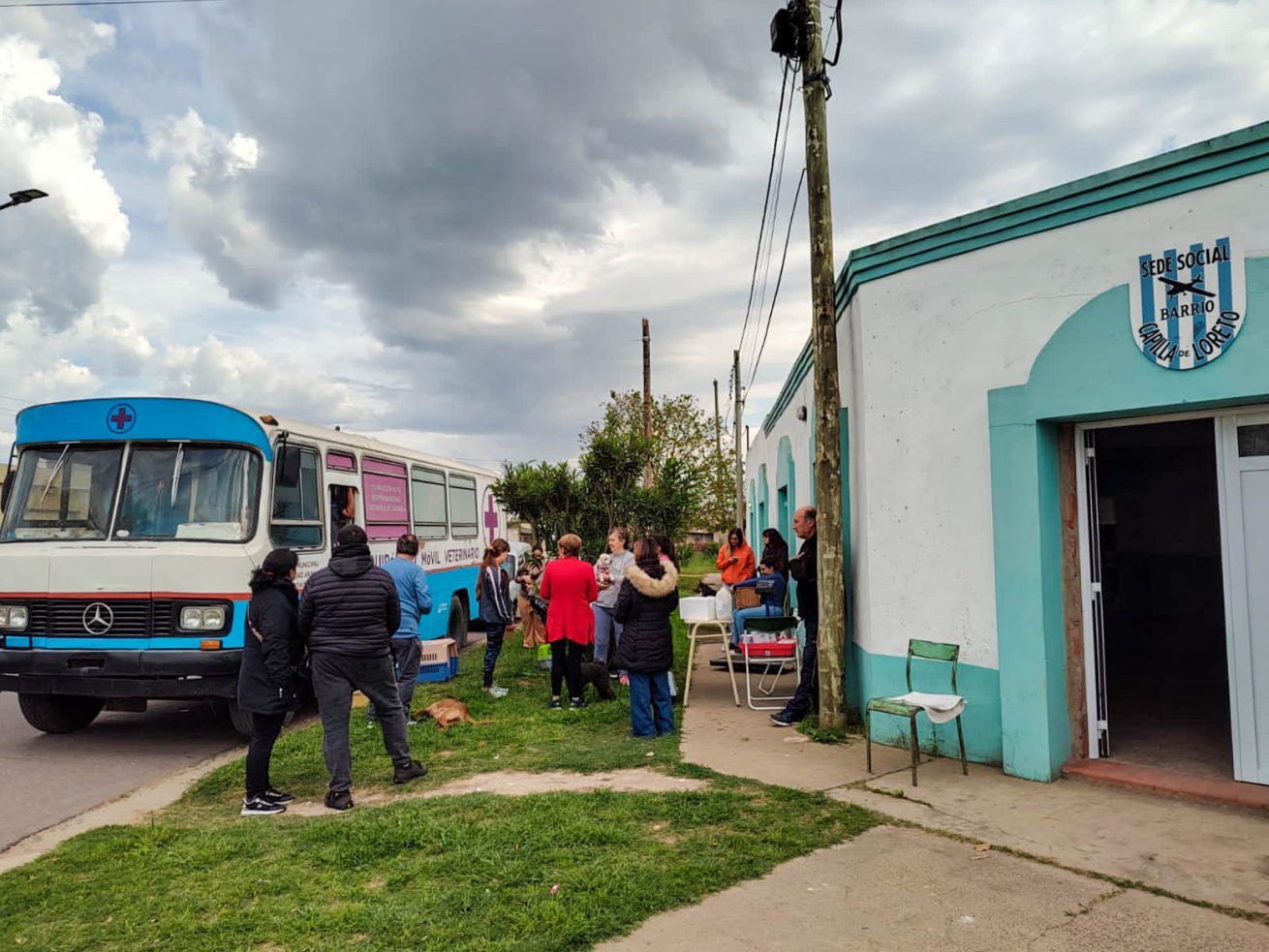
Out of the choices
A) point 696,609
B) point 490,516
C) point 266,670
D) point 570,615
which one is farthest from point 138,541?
point 490,516

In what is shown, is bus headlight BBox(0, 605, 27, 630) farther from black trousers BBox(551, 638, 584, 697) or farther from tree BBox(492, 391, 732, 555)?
tree BBox(492, 391, 732, 555)

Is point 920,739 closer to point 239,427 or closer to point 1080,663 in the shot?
point 1080,663

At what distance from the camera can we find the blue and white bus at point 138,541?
7.59 metres

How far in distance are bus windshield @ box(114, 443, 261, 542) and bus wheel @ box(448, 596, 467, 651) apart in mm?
5669

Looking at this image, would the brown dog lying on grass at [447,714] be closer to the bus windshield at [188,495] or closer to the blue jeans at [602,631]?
the blue jeans at [602,631]

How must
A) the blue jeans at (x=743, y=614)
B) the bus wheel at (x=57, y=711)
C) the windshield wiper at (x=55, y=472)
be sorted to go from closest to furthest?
1. the windshield wiper at (x=55, y=472)
2. the bus wheel at (x=57, y=711)
3. the blue jeans at (x=743, y=614)

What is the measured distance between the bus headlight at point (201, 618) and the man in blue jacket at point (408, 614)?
1.41m

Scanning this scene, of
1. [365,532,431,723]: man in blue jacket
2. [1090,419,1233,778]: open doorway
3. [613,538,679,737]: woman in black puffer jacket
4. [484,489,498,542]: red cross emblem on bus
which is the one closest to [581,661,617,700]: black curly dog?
[613,538,679,737]: woman in black puffer jacket

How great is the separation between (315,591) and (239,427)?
2.76 m

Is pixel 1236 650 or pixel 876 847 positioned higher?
pixel 1236 650

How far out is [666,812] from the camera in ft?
18.2

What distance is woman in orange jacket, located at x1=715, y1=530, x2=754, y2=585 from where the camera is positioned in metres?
12.0

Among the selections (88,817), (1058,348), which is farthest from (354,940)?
(1058,348)

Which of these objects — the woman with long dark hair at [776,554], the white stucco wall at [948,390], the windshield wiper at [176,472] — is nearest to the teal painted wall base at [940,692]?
the white stucco wall at [948,390]
